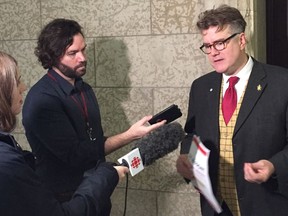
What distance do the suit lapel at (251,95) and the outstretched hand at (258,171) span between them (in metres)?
0.18

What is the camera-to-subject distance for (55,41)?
2.05 metres

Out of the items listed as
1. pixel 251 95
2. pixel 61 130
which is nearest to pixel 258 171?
pixel 251 95

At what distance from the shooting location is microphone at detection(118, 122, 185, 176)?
159 cm

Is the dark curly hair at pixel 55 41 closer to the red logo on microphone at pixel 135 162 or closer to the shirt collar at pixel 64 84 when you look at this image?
the shirt collar at pixel 64 84

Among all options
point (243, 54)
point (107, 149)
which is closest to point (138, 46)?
point (107, 149)

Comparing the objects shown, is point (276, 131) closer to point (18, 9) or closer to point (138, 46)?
A: point (138, 46)

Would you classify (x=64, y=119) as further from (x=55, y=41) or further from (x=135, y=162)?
(x=135, y=162)

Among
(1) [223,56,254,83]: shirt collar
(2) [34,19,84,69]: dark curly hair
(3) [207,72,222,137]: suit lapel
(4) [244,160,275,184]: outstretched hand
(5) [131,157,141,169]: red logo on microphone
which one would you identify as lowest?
(4) [244,160,275,184]: outstretched hand

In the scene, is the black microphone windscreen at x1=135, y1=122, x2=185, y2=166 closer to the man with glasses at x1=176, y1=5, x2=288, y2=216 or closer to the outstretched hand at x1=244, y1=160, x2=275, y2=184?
the man with glasses at x1=176, y1=5, x2=288, y2=216

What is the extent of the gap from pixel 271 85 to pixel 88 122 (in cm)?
83

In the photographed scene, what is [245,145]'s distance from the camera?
1.69 meters

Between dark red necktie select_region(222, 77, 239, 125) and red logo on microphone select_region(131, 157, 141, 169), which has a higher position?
dark red necktie select_region(222, 77, 239, 125)

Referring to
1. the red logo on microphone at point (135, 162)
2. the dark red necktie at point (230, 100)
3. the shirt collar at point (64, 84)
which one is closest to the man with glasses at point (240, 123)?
the dark red necktie at point (230, 100)

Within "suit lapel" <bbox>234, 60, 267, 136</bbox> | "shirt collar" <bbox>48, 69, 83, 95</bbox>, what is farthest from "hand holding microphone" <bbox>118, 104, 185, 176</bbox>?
"shirt collar" <bbox>48, 69, 83, 95</bbox>
